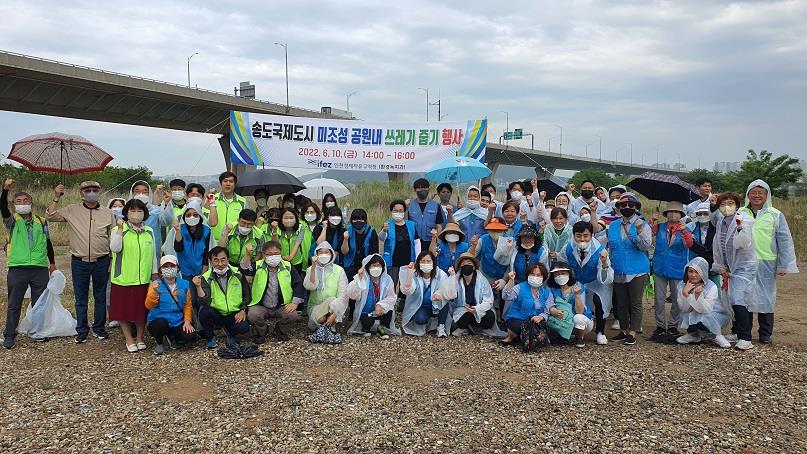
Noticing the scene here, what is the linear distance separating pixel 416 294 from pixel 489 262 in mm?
1021

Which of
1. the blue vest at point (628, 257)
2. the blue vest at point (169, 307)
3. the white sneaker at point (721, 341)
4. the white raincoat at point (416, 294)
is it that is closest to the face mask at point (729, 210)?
the blue vest at point (628, 257)

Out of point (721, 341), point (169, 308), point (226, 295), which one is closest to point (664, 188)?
point (721, 341)

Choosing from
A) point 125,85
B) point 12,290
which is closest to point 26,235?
point 12,290

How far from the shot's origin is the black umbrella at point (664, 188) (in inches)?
249

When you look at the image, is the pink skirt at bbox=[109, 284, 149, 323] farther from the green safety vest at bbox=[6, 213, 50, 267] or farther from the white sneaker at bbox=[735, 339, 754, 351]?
the white sneaker at bbox=[735, 339, 754, 351]

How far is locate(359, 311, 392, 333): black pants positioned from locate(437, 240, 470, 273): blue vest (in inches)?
36.2

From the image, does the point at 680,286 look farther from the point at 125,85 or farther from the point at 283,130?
the point at 125,85

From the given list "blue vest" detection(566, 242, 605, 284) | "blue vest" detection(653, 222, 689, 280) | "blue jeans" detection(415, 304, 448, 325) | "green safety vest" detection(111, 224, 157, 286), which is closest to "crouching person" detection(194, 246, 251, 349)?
"green safety vest" detection(111, 224, 157, 286)

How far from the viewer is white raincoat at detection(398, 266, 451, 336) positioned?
20.5 feet

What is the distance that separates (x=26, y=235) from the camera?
18.5 ft

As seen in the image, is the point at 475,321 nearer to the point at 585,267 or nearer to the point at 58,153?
the point at 585,267

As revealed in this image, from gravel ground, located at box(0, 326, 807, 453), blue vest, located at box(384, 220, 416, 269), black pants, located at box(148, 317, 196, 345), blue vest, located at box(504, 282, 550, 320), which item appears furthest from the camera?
blue vest, located at box(384, 220, 416, 269)

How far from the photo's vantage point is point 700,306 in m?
5.79

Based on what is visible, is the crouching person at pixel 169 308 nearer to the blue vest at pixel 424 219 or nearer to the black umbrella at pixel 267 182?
the black umbrella at pixel 267 182
